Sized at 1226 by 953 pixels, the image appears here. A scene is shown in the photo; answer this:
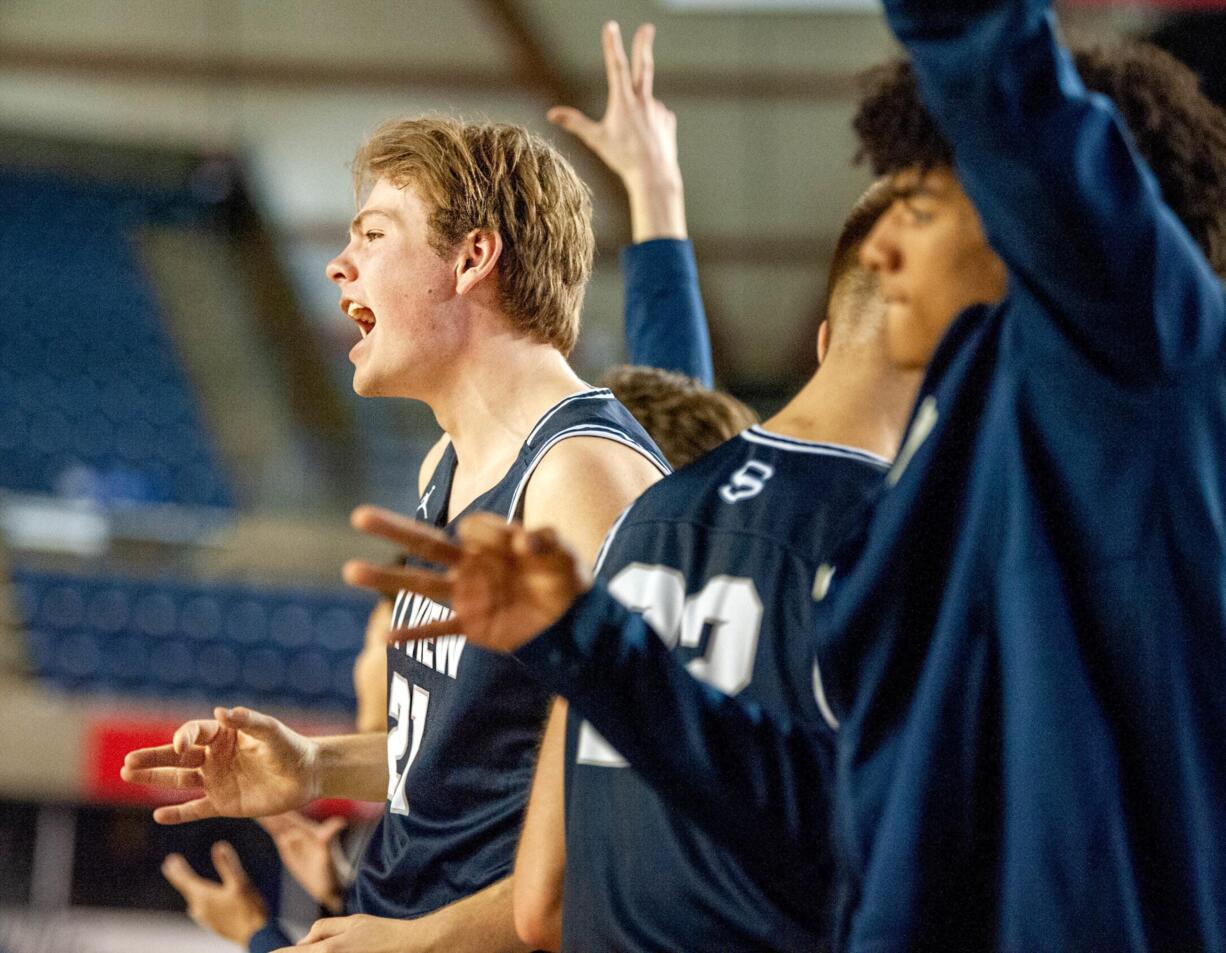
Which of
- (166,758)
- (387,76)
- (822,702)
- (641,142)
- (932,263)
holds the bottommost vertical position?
(166,758)

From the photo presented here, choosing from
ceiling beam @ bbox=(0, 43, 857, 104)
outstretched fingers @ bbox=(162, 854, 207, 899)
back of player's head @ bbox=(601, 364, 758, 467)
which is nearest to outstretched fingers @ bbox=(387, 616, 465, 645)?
back of player's head @ bbox=(601, 364, 758, 467)

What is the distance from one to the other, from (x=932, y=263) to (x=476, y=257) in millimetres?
1036

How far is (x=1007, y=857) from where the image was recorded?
99cm

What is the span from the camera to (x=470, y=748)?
183 centimetres

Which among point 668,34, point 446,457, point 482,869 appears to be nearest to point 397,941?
point 482,869

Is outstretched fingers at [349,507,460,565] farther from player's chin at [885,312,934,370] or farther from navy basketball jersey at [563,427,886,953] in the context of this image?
player's chin at [885,312,934,370]

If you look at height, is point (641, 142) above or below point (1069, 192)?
above

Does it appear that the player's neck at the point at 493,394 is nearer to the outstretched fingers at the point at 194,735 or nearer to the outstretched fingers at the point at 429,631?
the outstretched fingers at the point at 194,735

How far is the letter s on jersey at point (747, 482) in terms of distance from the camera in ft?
4.22

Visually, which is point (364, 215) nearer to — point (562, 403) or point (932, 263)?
point (562, 403)

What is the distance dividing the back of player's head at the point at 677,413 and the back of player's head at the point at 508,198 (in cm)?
23

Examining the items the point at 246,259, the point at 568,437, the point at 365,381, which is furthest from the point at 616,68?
the point at 246,259

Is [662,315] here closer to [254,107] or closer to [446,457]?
[446,457]

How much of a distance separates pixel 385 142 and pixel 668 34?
37.6ft
